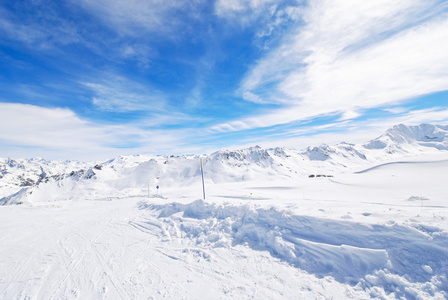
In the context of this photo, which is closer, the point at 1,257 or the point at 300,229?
the point at 300,229

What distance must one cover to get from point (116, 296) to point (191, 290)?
2286 millimetres

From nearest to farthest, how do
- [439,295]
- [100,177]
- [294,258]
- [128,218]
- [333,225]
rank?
[439,295]
[294,258]
[333,225]
[128,218]
[100,177]

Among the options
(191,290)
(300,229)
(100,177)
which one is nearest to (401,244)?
(300,229)

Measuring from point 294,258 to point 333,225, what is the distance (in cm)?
214

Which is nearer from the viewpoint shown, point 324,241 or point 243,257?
point 324,241

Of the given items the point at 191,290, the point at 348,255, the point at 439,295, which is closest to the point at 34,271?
the point at 191,290

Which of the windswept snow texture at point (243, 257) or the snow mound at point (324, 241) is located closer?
the windswept snow texture at point (243, 257)

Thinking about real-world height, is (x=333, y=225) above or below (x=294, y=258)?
above

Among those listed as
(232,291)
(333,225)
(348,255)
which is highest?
(333,225)

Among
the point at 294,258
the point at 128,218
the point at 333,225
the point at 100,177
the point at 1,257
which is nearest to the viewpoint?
the point at 294,258

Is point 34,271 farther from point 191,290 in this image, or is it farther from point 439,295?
point 439,295

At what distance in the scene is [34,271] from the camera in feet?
26.1

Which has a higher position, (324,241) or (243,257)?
(324,241)

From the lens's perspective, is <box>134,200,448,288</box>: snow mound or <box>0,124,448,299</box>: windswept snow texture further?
A: <box>134,200,448,288</box>: snow mound
